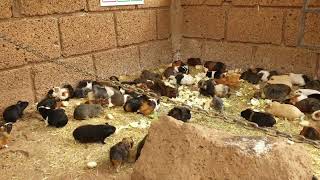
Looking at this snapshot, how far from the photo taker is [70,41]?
2600 mm

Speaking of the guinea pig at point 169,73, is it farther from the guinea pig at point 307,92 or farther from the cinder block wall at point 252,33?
the guinea pig at point 307,92

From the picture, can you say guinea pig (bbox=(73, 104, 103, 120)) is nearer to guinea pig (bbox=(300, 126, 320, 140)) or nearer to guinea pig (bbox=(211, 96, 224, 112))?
guinea pig (bbox=(211, 96, 224, 112))

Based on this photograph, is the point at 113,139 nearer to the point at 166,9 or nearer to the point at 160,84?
the point at 160,84

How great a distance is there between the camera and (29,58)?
2359 mm

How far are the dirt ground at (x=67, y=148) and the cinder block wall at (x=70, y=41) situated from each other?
0.28 metres

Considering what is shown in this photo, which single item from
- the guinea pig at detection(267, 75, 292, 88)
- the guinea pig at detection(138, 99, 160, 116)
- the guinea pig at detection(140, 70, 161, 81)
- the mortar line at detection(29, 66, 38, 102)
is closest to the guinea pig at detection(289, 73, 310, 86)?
the guinea pig at detection(267, 75, 292, 88)

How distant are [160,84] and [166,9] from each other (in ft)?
3.71

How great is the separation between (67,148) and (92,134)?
0.49ft

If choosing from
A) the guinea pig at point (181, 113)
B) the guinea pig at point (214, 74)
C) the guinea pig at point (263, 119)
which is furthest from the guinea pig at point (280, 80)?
the guinea pig at point (181, 113)

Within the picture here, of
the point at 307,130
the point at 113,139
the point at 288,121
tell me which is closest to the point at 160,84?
the point at 113,139

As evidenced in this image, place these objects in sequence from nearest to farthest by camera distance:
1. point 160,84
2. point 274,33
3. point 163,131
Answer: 1. point 163,131
2. point 160,84
3. point 274,33

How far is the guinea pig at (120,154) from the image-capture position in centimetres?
153

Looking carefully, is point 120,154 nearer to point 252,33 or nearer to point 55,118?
point 55,118

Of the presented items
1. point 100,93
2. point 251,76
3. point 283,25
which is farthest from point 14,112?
point 283,25
